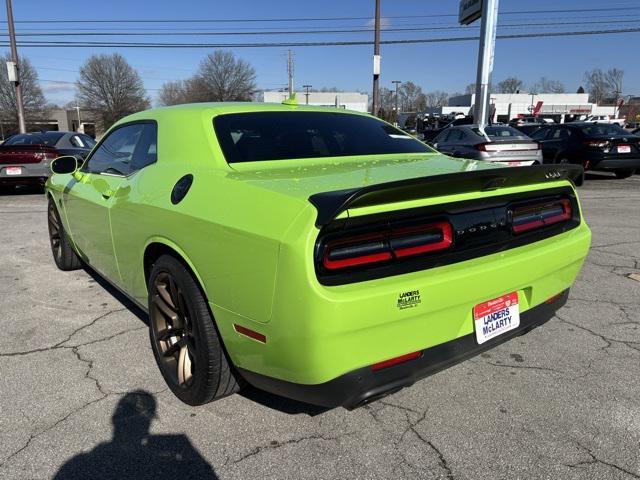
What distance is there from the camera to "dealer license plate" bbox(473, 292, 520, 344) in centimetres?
223

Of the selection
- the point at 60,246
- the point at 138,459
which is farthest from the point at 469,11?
the point at 138,459

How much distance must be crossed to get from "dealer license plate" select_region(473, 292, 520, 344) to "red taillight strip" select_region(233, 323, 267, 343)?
94cm

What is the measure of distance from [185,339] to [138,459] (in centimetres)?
61

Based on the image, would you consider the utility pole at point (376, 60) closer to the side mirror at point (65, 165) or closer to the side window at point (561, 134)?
the side window at point (561, 134)

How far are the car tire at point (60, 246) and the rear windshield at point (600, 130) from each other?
1201 centimetres

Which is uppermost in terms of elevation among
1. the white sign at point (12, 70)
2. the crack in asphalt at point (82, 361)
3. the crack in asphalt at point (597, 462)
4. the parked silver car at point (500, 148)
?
the white sign at point (12, 70)

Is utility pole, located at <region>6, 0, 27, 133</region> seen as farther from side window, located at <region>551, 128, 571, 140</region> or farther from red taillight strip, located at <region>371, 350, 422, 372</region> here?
red taillight strip, located at <region>371, 350, 422, 372</region>

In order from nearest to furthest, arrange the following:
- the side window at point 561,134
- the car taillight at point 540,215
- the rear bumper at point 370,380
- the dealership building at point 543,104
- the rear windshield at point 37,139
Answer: the rear bumper at point 370,380, the car taillight at point 540,215, the rear windshield at point 37,139, the side window at point 561,134, the dealership building at point 543,104

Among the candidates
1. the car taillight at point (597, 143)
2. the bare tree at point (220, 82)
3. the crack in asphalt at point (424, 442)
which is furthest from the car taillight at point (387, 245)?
the bare tree at point (220, 82)

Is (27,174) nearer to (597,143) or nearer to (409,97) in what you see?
(597,143)

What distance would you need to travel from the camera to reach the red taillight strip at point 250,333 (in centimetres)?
194

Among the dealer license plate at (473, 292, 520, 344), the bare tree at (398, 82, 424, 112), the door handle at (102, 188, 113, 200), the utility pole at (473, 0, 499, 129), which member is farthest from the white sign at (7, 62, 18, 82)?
the bare tree at (398, 82, 424, 112)

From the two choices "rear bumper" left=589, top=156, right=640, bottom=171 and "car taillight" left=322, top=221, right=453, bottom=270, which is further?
"rear bumper" left=589, top=156, right=640, bottom=171

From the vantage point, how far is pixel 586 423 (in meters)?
2.40
